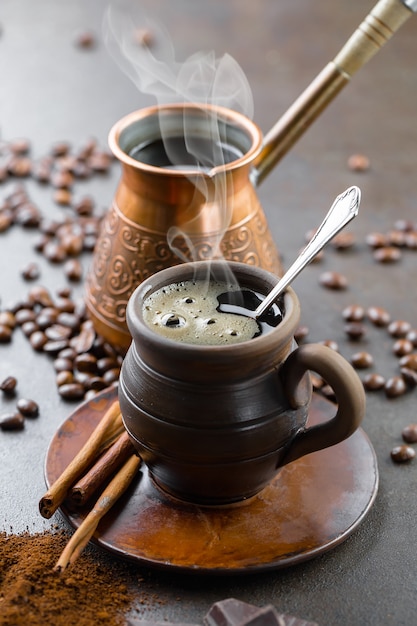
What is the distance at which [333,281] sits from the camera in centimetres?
206

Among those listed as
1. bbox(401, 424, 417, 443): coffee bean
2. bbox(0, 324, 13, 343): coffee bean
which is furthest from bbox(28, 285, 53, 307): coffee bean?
bbox(401, 424, 417, 443): coffee bean

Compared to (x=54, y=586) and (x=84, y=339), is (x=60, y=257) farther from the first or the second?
(x=54, y=586)

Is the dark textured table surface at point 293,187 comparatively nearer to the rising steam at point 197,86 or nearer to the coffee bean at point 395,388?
the coffee bean at point 395,388

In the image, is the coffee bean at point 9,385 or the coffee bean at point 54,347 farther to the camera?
the coffee bean at point 54,347

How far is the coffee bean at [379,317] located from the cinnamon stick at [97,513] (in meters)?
0.76

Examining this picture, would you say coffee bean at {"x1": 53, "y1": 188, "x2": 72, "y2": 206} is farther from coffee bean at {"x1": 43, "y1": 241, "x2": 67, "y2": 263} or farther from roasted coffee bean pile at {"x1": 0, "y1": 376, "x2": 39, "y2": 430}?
roasted coffee bean pile at {"x1": 0, "y1": 376, "x2": 39, "y2": 430}

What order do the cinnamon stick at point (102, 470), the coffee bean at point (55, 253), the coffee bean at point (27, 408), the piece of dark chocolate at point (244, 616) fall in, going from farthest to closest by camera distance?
1. the coffee bean at point (55, 253)
2. the coffee bean at point (27, 408)
3. the cinnamon stick at point (102, 470)
4. the piece of dark chocolate at point (244, 616)

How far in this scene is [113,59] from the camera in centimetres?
312

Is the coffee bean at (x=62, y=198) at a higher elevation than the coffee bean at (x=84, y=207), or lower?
lower

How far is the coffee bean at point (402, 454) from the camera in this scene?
1.57m

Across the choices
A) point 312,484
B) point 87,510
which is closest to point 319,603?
point 312,484

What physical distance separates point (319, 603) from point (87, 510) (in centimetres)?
39

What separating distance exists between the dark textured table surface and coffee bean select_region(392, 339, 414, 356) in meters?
0.02

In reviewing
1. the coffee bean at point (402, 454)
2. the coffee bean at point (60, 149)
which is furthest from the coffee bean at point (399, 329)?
the coffee bean at point (60, 149)
